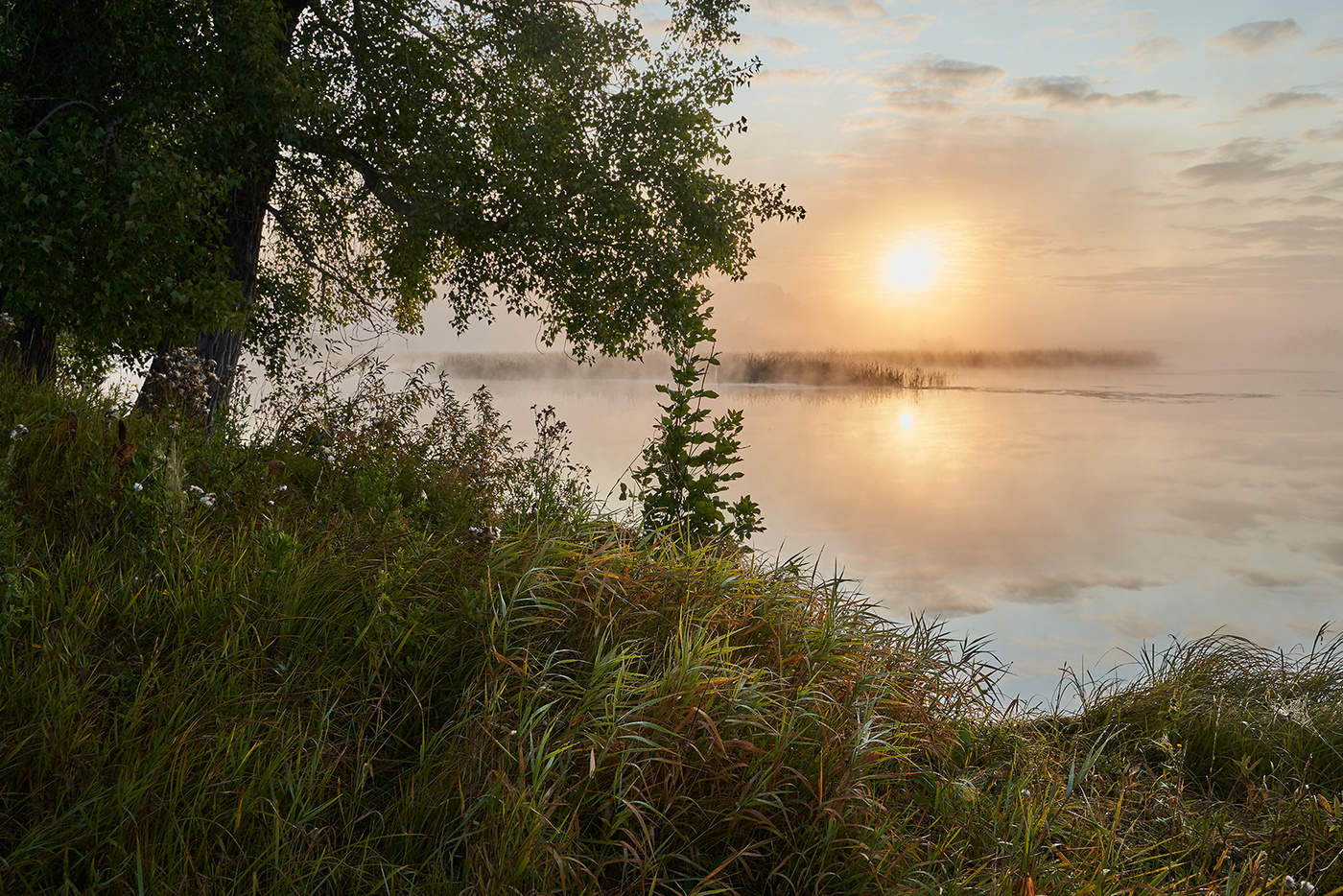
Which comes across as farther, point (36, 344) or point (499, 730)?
point (36, 344)

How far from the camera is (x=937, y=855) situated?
3.51m

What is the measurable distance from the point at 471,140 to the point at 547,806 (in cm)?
868

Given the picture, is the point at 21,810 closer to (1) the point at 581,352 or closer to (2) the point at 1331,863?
(2) the point at 1331,863

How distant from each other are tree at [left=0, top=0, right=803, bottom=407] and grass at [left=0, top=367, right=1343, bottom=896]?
4.32 meters

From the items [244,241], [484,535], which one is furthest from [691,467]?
[244,241]

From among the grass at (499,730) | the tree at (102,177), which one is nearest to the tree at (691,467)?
the grass at (499,730)

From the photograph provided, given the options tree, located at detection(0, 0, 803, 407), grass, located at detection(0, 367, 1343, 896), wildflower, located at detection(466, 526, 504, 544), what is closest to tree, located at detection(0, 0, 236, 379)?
tree, located at detection(0, 0, 803, 407)

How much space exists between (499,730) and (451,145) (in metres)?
8.08

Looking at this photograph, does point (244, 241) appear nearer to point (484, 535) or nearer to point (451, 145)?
point (451, 145)

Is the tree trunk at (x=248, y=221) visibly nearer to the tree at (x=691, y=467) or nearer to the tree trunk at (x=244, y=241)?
the tree trunk at (x=244, y=241)

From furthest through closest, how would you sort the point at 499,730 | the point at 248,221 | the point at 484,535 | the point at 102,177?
1. the point at 248,221
2. the point at 102,177
3. the point at 484,535
4. the point at 499,730

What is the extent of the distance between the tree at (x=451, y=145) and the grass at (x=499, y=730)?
4318 mm

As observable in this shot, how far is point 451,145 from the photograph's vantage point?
10078 millimetres

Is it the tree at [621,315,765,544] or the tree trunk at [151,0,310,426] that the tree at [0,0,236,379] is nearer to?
the tree trunk at [151,0,310,426]
